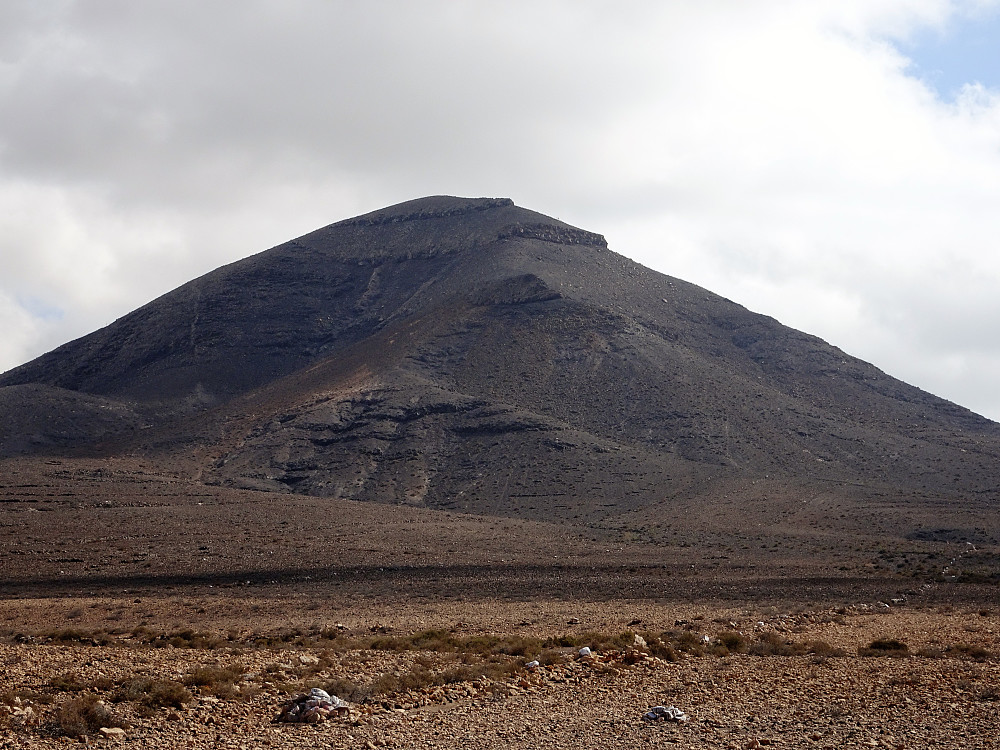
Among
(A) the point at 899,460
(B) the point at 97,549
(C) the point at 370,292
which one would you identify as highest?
(C) the point at 370,292

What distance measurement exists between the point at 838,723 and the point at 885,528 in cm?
5220

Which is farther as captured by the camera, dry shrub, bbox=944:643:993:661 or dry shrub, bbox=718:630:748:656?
dry shrub, bbox=718:630:748:656

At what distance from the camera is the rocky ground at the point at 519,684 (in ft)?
45.1

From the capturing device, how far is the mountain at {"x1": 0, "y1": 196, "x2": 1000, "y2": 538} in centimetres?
7838

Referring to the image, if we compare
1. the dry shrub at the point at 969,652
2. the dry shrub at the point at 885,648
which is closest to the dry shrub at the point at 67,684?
the dry shrub at the point at 885,648

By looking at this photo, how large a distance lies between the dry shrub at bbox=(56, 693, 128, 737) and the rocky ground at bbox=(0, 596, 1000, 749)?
0.11 ft

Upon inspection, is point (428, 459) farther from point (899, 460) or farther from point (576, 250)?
point (576, 250)

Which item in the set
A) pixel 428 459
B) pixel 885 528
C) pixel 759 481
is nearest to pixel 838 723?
pixel 885 528

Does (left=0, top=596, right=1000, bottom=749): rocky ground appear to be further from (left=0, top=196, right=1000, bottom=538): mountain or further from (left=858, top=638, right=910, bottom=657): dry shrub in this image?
(left=0, top=196, right=1000, bottom=538): mountain

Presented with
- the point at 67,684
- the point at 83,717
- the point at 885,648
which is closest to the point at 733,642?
the point at 885,648

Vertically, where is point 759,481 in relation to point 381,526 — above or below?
above

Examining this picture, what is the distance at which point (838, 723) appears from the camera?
47.6 feet

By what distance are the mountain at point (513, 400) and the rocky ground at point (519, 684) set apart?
132ft

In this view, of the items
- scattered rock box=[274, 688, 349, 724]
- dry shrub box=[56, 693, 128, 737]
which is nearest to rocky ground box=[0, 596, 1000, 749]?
dry shrub box=[56, 693, 128, 737]
